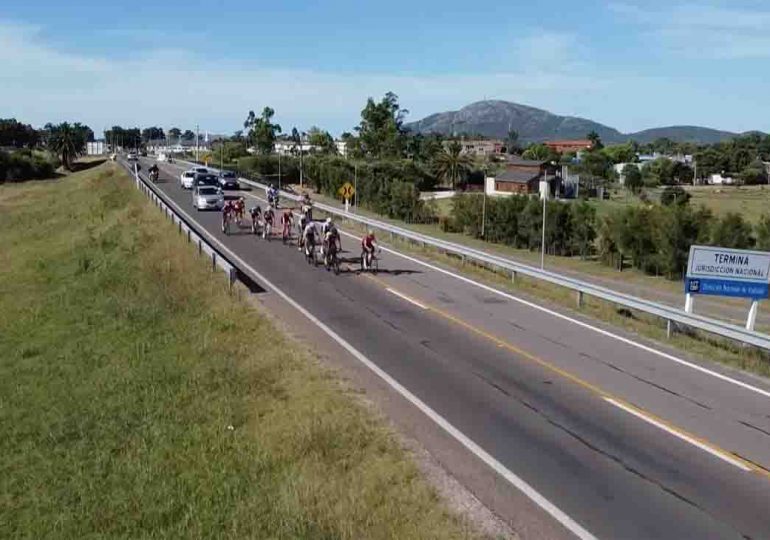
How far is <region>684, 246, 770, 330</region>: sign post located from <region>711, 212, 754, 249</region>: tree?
86.2 ft

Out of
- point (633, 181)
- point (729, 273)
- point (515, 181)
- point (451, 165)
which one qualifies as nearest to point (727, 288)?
point (729, 273)

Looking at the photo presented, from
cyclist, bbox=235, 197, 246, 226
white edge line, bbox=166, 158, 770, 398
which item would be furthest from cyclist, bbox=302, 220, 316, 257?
cyclist, bbox=235, 197, 246, 226

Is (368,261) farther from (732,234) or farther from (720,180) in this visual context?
(720,180)

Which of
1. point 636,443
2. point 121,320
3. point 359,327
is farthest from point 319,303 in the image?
point 636,443

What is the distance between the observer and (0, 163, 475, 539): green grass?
888cm

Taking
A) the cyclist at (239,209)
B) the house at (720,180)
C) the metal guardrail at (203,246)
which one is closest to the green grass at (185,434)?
the metal guardrail at (203,246)

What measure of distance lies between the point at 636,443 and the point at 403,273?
16.1 meters

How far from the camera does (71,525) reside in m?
9.43

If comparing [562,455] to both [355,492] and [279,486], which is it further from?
[279,486]

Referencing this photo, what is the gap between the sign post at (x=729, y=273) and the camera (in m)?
18.5

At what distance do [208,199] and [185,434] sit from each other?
37605 millimetres

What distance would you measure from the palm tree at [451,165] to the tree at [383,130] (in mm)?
5867

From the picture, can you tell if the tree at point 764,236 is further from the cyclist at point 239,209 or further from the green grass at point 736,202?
the green grass at point 736,202

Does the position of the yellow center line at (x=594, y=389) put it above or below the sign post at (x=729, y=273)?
below
